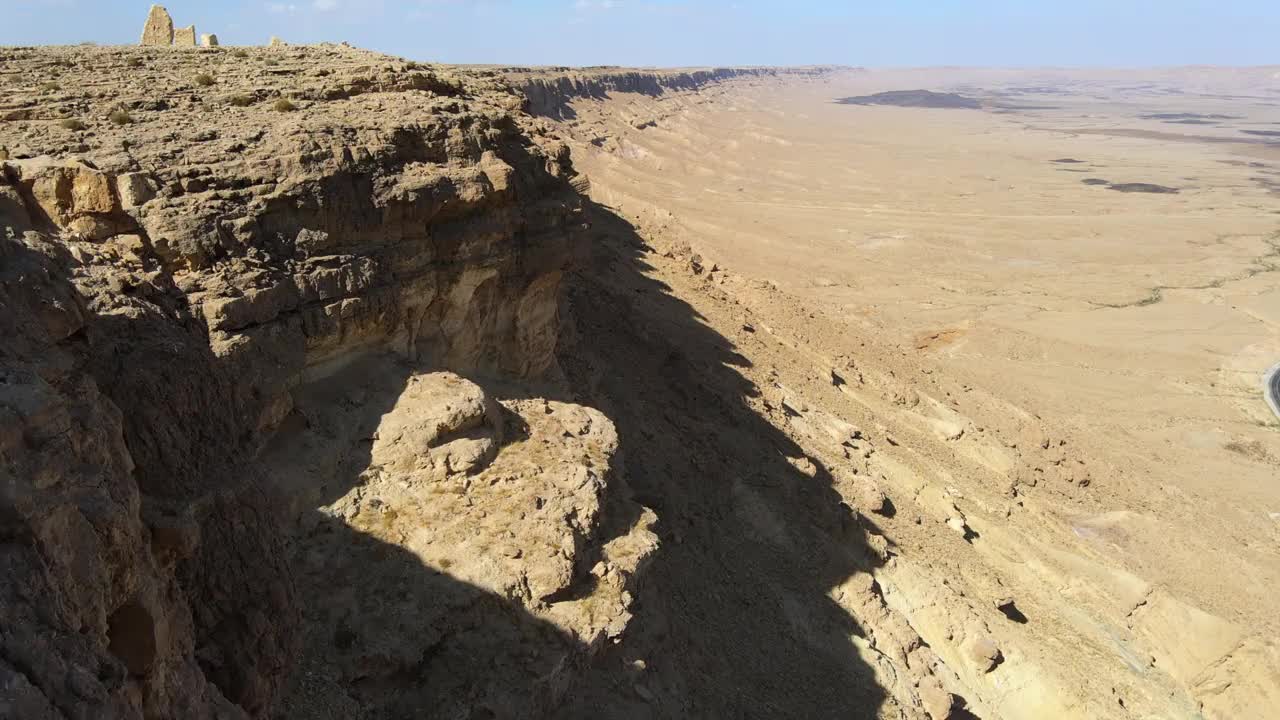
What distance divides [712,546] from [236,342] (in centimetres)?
727

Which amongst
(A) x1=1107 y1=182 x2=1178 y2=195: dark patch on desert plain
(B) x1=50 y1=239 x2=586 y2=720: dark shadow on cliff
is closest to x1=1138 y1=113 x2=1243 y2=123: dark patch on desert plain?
(A) x1=1107 y1=182 x2=1178 y2=195: dark patch on desert plain

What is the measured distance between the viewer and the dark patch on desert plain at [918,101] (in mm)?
155125

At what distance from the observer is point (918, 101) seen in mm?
165750

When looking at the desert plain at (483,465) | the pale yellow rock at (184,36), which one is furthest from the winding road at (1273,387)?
the pale yellow rock at (184,36)

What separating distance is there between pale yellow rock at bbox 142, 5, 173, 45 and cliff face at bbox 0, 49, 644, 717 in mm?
5880

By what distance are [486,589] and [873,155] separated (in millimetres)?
74872

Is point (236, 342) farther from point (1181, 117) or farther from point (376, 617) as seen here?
point (1181, 117)

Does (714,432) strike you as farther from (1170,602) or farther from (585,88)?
(585,88)

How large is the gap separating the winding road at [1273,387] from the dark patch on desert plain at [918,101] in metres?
132

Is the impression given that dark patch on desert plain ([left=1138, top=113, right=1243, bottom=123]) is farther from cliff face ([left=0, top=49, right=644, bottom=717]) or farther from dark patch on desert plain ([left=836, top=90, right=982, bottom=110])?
cliff face ([left=0, top=49, right=644, bottom=717])

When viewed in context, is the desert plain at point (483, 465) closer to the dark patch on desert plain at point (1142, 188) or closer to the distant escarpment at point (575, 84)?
the distant escarpment at point (575, 84)

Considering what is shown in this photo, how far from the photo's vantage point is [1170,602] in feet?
50.0

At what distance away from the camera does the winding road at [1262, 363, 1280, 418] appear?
26812 millimetres

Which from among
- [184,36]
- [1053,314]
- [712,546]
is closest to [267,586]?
[712,546]
